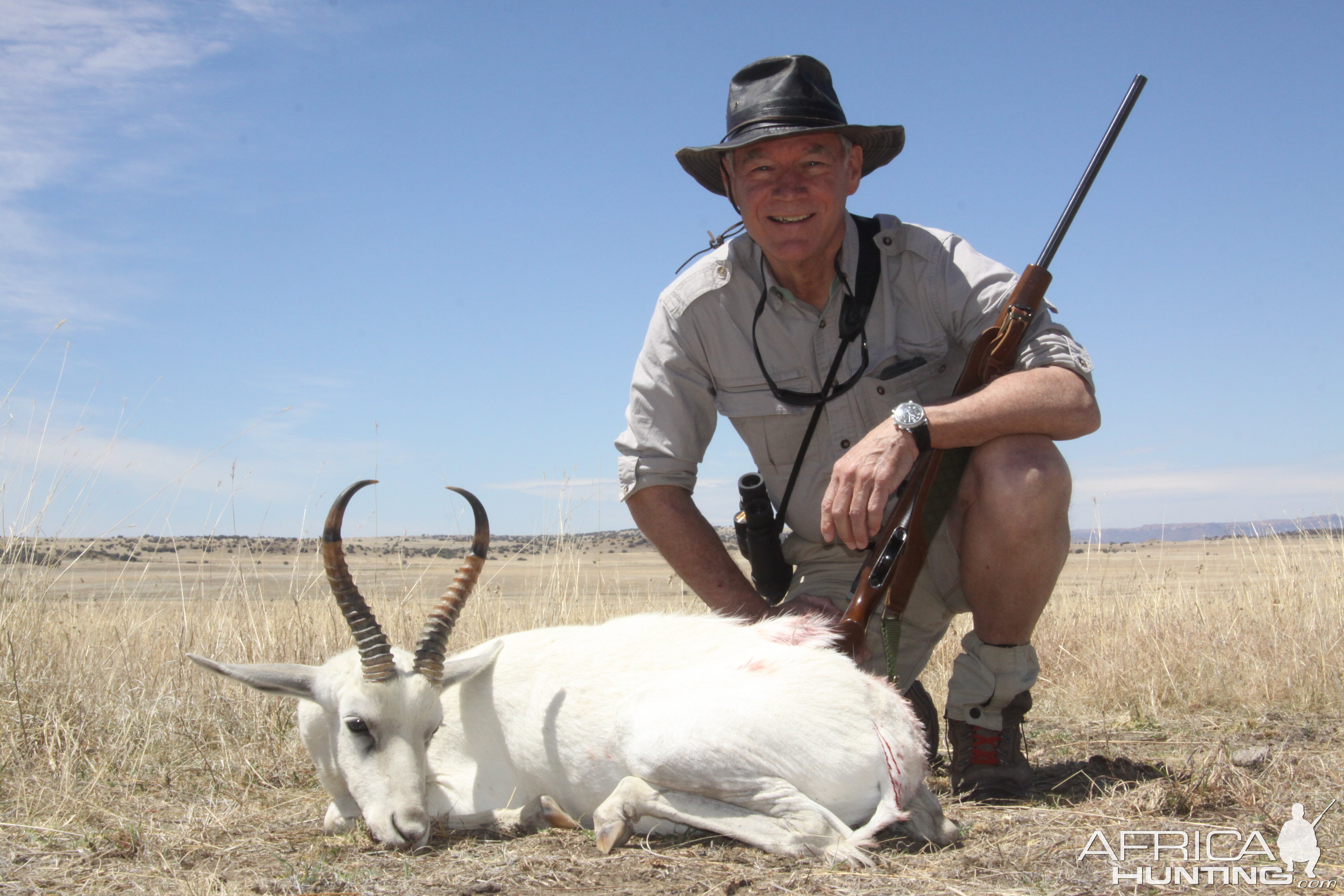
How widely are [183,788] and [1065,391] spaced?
4133 millimetres

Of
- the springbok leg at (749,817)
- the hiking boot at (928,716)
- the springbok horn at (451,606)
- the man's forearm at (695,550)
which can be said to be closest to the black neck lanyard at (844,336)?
the man's forearm at (695,550)

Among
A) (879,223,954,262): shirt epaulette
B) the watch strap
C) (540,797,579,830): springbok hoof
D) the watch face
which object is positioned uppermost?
(879,223,954,262): shirt epaulette

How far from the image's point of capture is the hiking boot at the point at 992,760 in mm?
3814

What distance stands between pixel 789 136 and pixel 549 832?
316 centimetres

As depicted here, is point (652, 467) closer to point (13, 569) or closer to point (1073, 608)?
point (13, 569)

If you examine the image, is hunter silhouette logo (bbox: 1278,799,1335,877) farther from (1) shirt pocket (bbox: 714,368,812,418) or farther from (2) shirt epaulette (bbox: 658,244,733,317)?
(2) shirt epaulette (bbox: 658,244,733,317)

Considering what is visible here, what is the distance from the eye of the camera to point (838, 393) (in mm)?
4598

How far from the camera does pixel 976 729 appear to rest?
4.00m

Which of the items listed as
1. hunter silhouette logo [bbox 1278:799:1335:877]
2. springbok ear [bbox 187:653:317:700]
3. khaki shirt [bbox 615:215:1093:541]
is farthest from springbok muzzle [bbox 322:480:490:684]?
hunter silhouette logo [bbox 1278:799:1335:877]

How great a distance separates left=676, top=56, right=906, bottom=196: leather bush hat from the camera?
4488 millimetres

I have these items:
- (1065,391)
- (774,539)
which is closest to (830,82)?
(1065,391)

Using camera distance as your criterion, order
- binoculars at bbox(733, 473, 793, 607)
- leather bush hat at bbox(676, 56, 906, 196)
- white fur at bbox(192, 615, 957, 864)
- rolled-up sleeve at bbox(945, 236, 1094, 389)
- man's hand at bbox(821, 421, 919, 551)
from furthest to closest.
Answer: binoculars at bbox(733, 473, 793, 607) < leather bush hat at bbox(676, 56, 906, 196) < rolled-up sleeve at bbox(945, 236, 1094, 389) < man's hand at bbox(821, 421, 919, 551) < white fur at bbox(192, 615, 957, 864)

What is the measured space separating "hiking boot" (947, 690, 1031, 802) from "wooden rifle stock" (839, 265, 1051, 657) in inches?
22.7

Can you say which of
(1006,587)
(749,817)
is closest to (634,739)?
(749,817)
